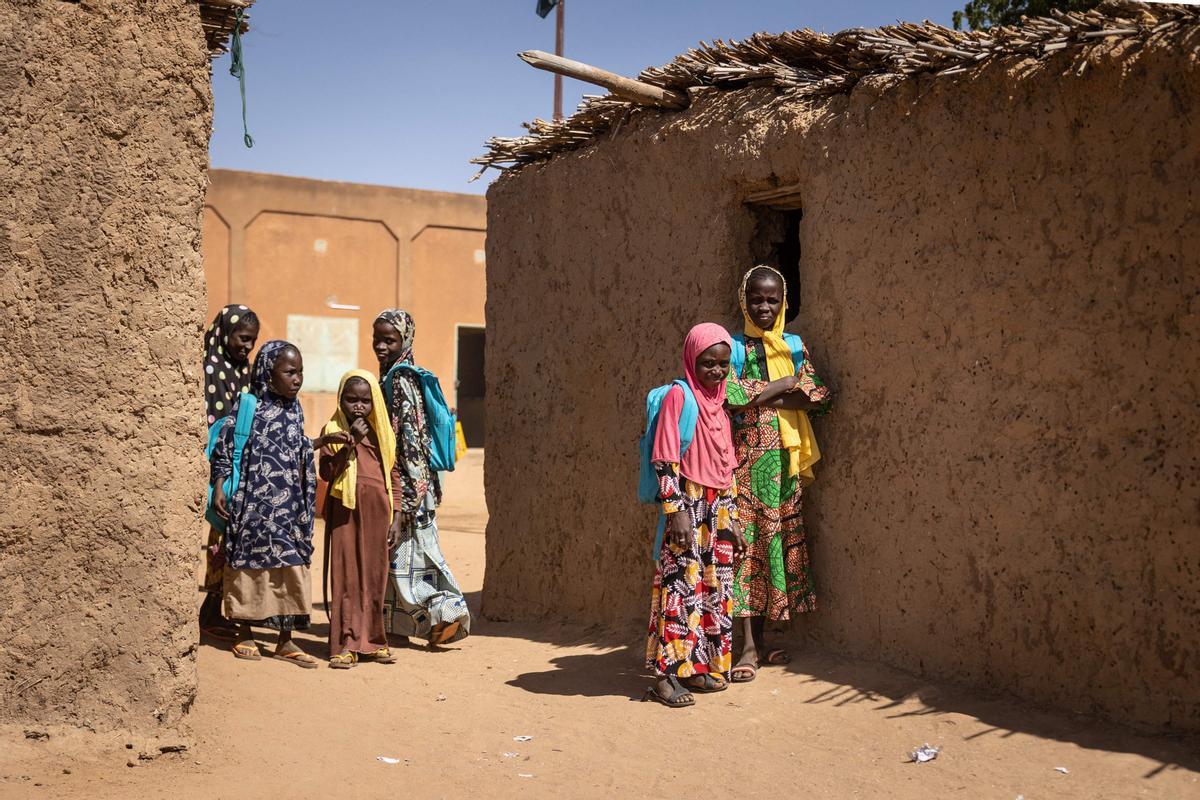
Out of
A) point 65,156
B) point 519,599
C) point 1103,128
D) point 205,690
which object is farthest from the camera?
point 519,599

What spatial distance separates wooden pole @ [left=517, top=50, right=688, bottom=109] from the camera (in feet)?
16.8

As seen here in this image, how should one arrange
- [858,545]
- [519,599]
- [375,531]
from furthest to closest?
[519,599], [375,531], [858,545]

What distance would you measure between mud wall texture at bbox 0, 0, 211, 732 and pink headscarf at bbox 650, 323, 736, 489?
5.80 feet

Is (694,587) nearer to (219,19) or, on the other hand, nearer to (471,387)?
(219,19)

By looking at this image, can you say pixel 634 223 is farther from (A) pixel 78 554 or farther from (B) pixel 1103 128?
(A) pixel 78 554

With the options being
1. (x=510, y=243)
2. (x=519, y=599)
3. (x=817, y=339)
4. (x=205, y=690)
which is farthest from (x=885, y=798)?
(x=510, y=243)

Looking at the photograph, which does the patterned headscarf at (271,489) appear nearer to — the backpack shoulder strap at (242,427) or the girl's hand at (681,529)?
the backpack shoulder strap at (242,427)

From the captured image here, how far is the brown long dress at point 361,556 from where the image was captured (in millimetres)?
5801

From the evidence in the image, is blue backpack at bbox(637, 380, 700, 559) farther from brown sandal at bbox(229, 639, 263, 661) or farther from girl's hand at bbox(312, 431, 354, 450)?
brown sandal at bbox(229, 639, 263, 661)

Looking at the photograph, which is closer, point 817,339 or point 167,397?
point 167,397

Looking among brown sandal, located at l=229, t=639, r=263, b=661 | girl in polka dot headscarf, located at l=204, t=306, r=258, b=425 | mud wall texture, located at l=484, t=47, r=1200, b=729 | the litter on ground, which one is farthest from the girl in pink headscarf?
girl in polka dot headscarf, located at l=204, t=306, r=258, b=425

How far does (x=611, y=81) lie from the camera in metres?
5.54

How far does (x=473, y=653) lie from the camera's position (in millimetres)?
6184

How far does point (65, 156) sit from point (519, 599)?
390cm
